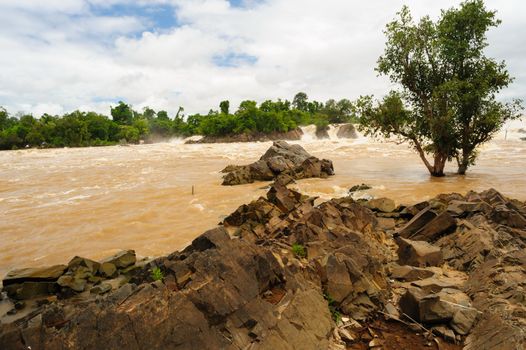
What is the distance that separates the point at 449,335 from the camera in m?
5.17

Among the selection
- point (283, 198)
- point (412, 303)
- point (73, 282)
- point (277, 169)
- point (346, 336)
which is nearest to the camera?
point (346, 336)

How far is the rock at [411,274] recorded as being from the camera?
7102mm

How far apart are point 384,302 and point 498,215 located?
6.05m

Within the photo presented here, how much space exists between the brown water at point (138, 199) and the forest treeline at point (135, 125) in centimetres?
5585

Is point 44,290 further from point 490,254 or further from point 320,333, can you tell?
point 490,254

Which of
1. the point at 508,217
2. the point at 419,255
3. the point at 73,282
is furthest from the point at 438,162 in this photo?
the point at 73,282

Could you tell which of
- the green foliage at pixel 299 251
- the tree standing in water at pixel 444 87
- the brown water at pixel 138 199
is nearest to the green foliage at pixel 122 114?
the brown water at pixel 138 199

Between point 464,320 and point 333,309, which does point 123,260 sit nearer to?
point 333,309

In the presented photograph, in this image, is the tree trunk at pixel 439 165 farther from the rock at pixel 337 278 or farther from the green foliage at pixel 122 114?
the green foliage at pixel 122 114

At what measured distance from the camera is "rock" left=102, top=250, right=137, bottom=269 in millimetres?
8812

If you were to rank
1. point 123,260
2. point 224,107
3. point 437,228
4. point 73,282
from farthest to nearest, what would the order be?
point 224,107
point 437,228
point 123,260
point 73,282

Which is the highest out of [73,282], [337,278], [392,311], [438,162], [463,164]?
[438,162]

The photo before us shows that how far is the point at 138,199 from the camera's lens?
18.0 metres

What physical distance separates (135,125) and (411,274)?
105 m
